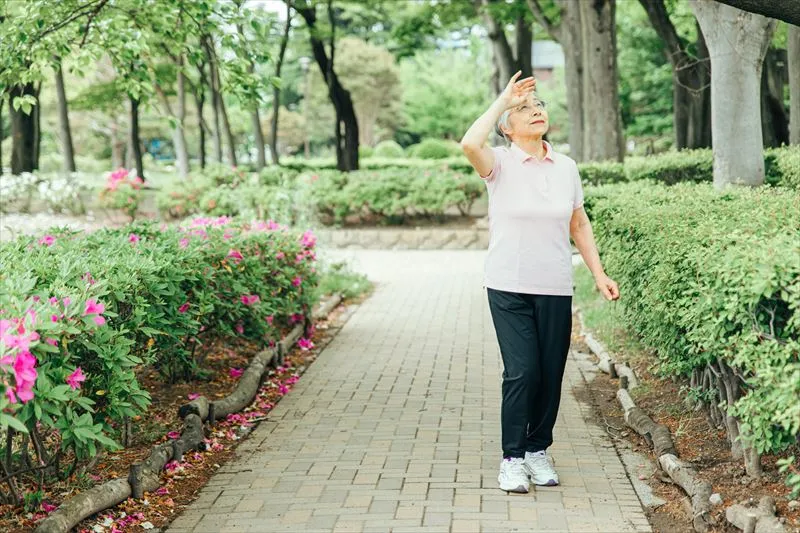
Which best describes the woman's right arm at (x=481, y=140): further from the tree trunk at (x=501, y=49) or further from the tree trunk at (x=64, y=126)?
the tree trunk at (x=64, y=126)

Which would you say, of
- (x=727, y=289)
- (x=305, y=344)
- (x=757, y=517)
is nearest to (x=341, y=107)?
(x=305, y=344)

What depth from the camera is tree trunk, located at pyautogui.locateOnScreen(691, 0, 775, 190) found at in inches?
369

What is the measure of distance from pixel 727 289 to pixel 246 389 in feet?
12.5

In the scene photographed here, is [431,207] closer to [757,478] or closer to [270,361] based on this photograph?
[270,361]

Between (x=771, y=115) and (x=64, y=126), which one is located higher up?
(x=64, y=126)

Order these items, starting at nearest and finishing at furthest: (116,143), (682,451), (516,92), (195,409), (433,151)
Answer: (516,92), (682,451), (195,409), (433,151), (116,143)

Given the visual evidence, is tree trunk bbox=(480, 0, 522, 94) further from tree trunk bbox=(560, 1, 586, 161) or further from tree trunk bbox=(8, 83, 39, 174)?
tree trunk bbox=(8, 83, 39, 174)

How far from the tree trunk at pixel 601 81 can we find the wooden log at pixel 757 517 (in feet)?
45.3

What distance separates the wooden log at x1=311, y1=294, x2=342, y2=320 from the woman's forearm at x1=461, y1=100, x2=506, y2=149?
6.18m

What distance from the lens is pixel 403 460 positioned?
5645 mm

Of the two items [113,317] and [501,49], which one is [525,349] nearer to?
[113,317]

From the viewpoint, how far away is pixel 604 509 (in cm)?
477

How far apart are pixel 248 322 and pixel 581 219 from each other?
359 centimetres

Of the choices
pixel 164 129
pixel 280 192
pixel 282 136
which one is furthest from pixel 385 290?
pixel 282 136
